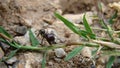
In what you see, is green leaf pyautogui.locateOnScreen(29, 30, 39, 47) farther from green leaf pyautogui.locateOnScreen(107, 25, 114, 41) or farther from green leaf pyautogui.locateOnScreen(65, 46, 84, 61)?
green leaf pyautogui.locateOnScreen(107, 25, 114, 41)

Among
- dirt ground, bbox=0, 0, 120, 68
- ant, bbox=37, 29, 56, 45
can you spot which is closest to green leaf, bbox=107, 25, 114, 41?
dirt ground, bbox=0, 0, 120, 68

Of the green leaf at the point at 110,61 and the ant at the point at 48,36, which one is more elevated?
the ant at the point at 48,36

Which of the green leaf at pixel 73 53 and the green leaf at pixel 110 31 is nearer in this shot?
the green leaf at pixel 73 53

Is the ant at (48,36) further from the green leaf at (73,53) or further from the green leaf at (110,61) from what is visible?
the green leaf at (110,61)

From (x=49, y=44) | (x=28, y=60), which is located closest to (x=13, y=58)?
(x=28, y=60)

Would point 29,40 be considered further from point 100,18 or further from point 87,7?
point 87,7

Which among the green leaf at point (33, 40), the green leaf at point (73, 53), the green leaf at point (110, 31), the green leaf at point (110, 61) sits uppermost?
the green leaf at point (110, 31)

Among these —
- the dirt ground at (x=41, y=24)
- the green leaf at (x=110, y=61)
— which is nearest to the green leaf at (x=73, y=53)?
the dirt ground at (x=41, y=24)

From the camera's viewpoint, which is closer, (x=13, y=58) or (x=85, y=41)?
(x=13, y=58)

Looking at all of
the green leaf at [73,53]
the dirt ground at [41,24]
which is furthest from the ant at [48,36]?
the green leaf at [73,53]
